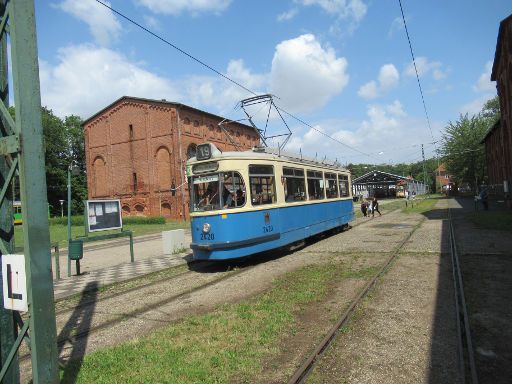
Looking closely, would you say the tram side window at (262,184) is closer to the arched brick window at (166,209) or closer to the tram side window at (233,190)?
the tram side window at (233,190)

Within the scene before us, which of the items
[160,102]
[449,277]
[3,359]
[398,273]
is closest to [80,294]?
[3,359]

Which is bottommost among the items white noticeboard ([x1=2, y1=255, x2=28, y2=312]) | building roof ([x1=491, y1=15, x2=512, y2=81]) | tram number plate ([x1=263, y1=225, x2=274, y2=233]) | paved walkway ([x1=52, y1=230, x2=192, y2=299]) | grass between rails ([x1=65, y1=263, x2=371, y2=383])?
grass between rails ([x1=65, y1=263, x2=371, y2=383])

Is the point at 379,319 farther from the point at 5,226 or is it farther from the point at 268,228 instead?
the point at 268,228

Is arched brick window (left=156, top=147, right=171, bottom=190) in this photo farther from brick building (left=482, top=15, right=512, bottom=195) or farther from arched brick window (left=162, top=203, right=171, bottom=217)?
brick building (left=482, top=15, right=512, bottom=195)

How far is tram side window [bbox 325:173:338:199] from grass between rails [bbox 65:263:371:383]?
28.7 feet

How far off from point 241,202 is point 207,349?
5401 mm

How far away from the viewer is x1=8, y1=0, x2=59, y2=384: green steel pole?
2842 mm

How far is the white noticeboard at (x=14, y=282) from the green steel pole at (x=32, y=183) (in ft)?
0.14

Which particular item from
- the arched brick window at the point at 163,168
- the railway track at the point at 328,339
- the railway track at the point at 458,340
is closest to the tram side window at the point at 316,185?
the railway track at the point at 328,339

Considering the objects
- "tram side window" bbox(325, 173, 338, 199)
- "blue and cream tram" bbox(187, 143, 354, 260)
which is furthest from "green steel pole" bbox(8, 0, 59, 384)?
"tram side window" bbox(325, 173, 338, 199)

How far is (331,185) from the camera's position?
15672 mm

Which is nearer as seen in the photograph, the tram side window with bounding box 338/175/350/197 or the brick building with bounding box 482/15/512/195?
the tram side window with bounding box 338/175/350/197

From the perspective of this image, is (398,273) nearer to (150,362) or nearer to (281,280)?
(281,280)

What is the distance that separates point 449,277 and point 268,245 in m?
4.32
